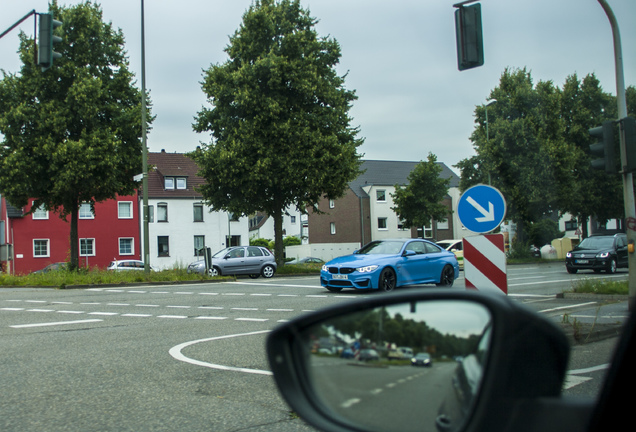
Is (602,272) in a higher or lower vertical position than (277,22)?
lower

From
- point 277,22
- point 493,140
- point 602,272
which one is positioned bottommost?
point 602,272

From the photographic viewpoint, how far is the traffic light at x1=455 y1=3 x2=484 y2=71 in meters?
9.47

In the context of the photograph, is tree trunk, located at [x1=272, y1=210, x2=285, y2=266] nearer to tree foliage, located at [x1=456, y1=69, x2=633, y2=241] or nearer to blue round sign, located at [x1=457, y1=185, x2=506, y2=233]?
tree foliage, located at [x1=456, y1=69, x2=633, y2=241]

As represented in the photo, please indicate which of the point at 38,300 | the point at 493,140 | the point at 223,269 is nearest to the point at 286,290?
the point at 38,300

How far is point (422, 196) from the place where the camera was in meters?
49.2

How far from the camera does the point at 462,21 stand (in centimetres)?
959

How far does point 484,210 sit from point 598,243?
70.3 ft

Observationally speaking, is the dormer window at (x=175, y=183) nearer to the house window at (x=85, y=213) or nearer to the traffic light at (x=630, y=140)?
the house window at (x=85, y=213)

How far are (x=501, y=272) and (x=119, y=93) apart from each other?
25.7 meters

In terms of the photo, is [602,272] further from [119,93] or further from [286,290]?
[119,93]

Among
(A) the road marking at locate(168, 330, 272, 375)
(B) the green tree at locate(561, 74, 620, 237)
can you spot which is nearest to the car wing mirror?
(A) the road marking at locate(168, 330, 272, 375)

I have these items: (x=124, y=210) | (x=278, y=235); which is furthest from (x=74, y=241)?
(x=124, y=210)

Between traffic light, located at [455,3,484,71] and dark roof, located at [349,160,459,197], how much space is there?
59761 mm

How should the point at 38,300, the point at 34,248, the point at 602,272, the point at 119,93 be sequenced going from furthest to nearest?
1. the point at 34,248
2. the point at 119,93
3. the point at 602,272
4. the point at 38,300
